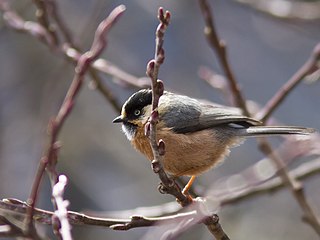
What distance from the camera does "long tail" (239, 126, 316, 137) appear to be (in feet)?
13.3

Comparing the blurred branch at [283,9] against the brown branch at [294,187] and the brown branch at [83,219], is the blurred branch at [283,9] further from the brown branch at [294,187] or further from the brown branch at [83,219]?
the brown branch at [83,219]

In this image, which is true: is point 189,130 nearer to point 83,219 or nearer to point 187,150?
point 187,150

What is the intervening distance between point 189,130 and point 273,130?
0.58 m

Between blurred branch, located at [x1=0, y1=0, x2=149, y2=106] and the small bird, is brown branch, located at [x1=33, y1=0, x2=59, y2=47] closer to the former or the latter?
blurred branch, located at [x1=0, y1=0, x2=149, y2=106]

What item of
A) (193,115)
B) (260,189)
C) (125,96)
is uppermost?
(125,96)

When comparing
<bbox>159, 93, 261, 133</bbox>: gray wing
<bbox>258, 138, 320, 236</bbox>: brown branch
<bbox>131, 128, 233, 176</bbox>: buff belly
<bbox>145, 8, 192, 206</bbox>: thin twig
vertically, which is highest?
<bbox>159, 93, 261, 133</bbox>: gray wing

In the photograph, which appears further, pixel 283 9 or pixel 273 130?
pixel 283 9

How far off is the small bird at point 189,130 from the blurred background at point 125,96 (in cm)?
316

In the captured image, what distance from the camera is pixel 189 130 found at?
4.25 meters

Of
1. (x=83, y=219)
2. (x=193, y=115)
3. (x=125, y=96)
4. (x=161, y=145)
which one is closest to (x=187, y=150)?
(x=193, y=115)

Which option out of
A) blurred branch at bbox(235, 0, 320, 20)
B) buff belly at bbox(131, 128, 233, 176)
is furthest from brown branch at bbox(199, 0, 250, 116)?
blurred branch at bbox(235, 0, 320, 20)

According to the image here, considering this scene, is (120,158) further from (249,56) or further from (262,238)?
(249,56)

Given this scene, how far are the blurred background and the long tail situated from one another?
3.19 m

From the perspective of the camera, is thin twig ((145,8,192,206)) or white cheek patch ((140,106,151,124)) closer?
thin twig ((145,8,192,206))
